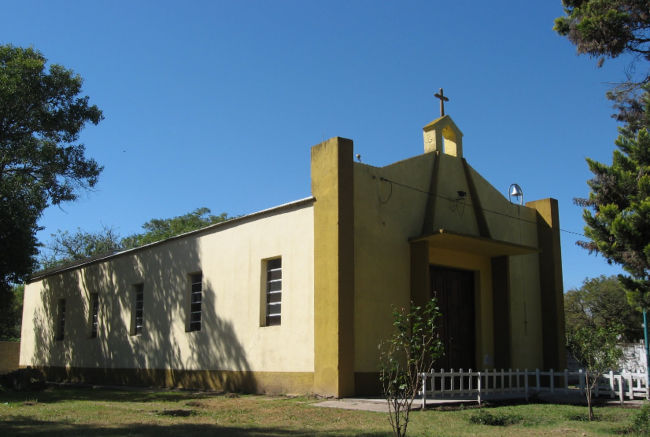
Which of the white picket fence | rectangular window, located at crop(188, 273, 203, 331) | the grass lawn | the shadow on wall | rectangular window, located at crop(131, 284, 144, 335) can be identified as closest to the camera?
Result: the grass lawn

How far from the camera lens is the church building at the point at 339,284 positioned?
41.8 ft

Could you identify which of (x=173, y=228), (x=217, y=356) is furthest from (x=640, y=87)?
(x=173, y=228)

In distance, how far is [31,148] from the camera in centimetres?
1942

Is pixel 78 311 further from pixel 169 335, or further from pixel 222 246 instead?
pixel 222 246

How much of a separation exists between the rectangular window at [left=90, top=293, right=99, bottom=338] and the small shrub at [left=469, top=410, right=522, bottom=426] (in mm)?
15764

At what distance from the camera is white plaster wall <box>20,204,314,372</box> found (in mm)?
13500

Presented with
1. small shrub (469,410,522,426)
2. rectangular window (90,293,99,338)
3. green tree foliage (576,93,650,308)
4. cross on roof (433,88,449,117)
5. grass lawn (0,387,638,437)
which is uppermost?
cross on roof (433,88,449,117)

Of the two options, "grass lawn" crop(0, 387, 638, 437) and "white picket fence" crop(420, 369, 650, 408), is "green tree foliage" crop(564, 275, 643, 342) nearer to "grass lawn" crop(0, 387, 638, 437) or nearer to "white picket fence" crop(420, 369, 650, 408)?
"white picket fence" crop(420, 369, 650, 408)

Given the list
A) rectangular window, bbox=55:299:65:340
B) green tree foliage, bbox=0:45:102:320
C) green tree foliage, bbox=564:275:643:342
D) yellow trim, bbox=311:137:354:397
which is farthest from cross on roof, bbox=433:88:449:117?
green tree foliage, bbox=564:275:643:342

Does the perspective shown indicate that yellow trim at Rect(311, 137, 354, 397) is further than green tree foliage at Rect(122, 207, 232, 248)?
No

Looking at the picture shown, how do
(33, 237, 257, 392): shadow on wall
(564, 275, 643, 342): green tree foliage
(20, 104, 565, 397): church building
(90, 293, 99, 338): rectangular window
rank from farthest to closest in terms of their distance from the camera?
(564, 275, 643, 342): green tree foliage < (90, 293, 99, 338): rectangular window < (33, 237, 257, 392): shadow on wall < (20, 104, 565, 397): church building

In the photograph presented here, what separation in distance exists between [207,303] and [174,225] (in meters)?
34.1

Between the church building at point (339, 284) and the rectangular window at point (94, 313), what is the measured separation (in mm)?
700

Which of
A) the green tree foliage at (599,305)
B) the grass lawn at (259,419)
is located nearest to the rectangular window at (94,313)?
the grass lawn at (259,419)
